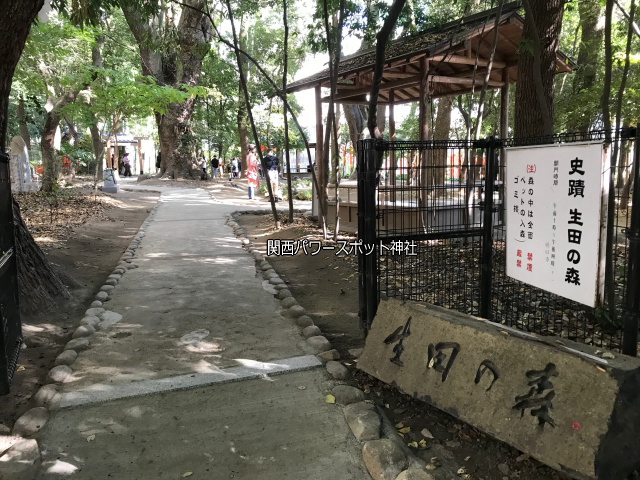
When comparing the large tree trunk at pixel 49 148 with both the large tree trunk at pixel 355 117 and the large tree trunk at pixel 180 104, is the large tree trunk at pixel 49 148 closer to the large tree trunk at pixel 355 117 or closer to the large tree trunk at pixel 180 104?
the large tree trunk at pixel 180 104

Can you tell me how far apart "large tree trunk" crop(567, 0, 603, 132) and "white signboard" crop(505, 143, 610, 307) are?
933 centimetres

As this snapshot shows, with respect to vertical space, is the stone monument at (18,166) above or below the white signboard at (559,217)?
above

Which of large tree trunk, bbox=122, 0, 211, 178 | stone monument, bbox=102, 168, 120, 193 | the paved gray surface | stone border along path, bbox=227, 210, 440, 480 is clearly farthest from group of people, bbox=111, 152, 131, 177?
stone border along path, bbox=227, 210, 440, 480

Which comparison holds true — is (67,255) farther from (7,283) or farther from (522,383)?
(522,383)

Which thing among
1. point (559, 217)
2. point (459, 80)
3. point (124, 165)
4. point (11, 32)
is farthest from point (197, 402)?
point (124, 165)

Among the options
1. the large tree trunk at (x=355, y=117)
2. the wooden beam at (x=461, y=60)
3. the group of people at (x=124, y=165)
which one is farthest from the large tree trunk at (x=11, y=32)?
the group of people at (x=124, y=165)

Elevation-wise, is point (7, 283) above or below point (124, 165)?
below

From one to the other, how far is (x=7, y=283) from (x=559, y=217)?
3.61 m

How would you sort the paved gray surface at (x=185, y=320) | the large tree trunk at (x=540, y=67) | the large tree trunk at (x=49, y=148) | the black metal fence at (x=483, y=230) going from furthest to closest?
1. the large tree trunk at (x=49, y=148)
2. the large tree trunk at (x=540, y=67)
3. the paved gray surface at (x=185, y=320)
4. the black metal fence at (x=483, y=230)

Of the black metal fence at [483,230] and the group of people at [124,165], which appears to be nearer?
the black metal fence at [483,230]

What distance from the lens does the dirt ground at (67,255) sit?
3617 millimetres

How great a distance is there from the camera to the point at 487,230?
371 cm

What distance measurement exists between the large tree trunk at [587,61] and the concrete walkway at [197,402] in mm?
9727

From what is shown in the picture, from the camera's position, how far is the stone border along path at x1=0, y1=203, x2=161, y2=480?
253 cm
